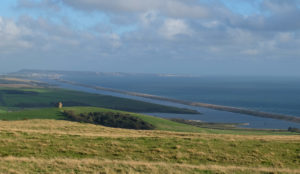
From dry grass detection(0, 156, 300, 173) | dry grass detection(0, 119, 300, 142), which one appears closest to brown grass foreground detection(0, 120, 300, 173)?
dry grass detection(0, 156, 300, 173)

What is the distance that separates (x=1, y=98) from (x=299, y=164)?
169 m

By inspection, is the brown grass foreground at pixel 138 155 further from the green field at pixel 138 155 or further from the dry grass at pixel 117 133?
the dry grass at pixel 117 133

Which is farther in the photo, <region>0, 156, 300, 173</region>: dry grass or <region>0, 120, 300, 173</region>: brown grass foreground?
<region>0, 120, 300, 173</region>: brown grass foreground

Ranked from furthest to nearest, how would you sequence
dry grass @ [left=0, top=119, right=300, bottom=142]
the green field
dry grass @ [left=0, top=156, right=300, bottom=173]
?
dry grass @ [left=0, top=119, right=300, bottom=142]
the green field
dry grass @ [left=0, top=156, right=300, bottom=173]

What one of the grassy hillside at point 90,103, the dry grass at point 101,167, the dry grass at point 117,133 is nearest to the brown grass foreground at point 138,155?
the dry grass at point 101,167

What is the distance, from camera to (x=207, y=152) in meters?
21.6

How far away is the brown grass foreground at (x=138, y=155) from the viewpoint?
54.6 ft

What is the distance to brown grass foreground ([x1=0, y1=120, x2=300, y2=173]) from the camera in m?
16.7

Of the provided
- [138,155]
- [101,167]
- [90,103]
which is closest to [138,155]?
[138,155]

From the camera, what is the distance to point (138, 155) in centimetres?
2044

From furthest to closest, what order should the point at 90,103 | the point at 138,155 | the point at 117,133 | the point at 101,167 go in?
the point at 90,103 → the point at 117,133 → the point at 138,155 → the point at 101,167

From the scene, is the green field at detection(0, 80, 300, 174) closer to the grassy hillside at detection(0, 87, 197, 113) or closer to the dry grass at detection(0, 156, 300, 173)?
the dry grass at detection(0, 156, 300, 173)

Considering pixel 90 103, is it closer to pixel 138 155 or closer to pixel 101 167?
pixel 138 155

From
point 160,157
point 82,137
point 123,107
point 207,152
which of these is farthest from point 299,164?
point 123,107
